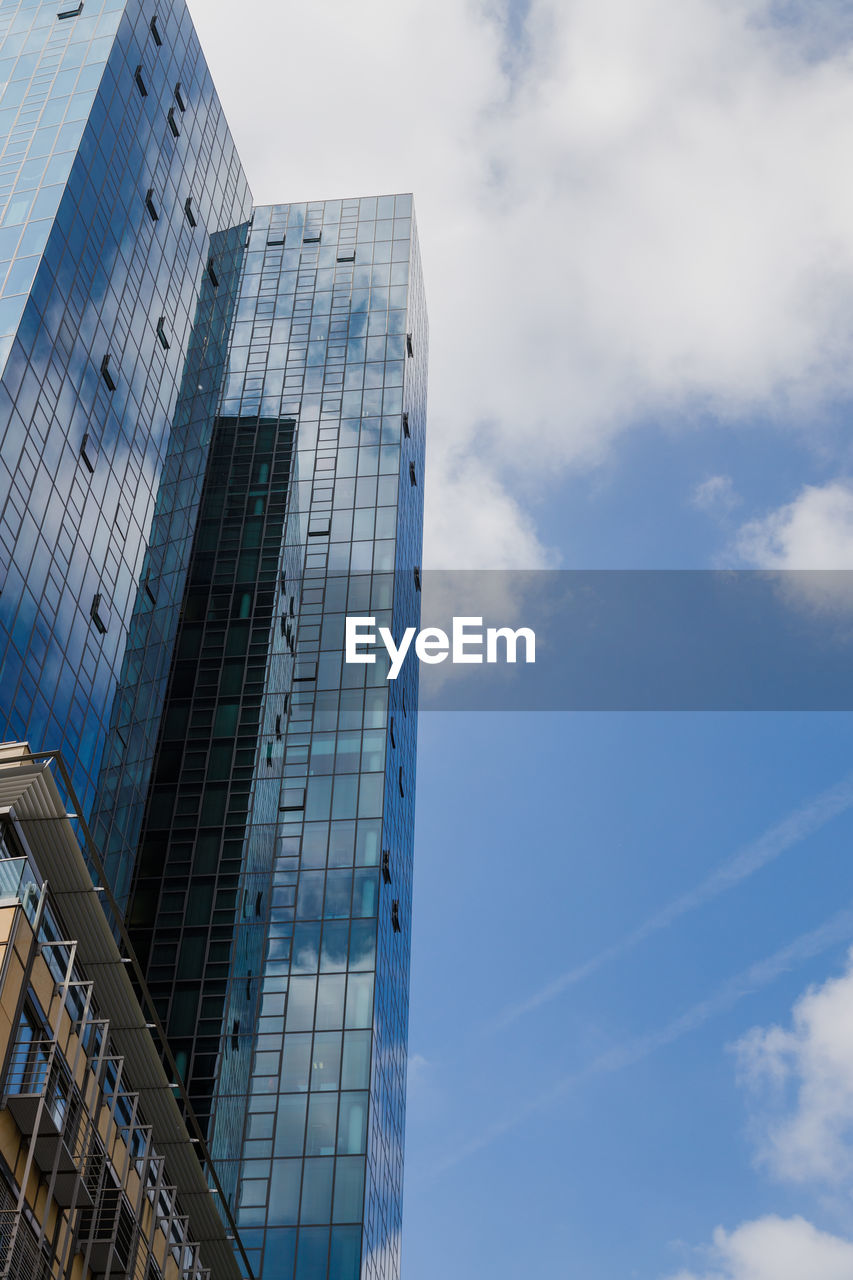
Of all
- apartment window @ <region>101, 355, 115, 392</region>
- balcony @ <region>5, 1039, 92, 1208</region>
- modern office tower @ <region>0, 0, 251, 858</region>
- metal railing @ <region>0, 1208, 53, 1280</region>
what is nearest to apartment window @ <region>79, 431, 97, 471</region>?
modern office tower @ <region>0, 0, 251, 858</region>

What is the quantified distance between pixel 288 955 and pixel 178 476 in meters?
34.0

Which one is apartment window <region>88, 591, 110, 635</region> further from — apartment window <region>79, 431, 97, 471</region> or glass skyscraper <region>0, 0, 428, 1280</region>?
apartment window <region>79, 431, 97, 471</region>

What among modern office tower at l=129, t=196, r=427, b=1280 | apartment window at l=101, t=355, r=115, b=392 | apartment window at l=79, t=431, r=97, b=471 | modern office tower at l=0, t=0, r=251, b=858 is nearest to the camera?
modern office tower at l=0, t=0, r=251, b=858

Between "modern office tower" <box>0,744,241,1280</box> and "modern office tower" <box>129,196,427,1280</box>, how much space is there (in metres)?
28.9

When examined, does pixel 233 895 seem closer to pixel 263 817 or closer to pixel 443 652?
pixel 263 817

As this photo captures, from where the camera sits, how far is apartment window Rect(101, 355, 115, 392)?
86688 millimetres

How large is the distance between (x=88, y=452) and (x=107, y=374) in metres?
6.05

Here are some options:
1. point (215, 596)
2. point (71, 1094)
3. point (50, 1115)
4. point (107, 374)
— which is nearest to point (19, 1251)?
point (50, 1115)

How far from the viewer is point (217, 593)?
105 meters

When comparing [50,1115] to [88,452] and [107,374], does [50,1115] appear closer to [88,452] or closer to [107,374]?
[88,452]

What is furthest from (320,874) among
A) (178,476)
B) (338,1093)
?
(178,476)

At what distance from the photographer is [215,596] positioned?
104500 mm

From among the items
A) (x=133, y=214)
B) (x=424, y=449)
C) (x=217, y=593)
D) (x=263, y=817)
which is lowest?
(x=263, y=817)

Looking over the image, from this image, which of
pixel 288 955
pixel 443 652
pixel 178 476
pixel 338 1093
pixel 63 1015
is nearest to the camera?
pixel 63 1015
